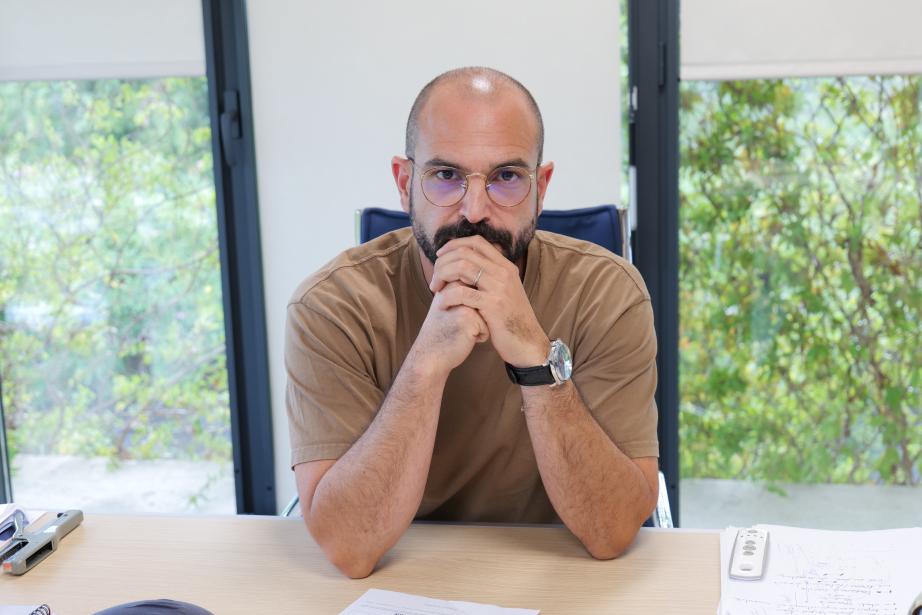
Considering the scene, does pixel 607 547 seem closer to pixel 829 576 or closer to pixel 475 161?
pixel 829 576

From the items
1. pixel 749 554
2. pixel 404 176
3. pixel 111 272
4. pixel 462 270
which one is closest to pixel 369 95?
pixel 111 272

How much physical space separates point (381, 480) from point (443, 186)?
48cm

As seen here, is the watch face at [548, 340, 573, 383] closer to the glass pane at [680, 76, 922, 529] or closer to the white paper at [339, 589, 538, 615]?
the white paper at [339, 589, 538, 615]

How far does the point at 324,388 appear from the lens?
1473 millimetres

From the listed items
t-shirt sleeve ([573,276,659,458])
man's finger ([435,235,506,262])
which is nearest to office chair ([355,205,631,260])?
t-shirt sleeve ([573,276,659,458])

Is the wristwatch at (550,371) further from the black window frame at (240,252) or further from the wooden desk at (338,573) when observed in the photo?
the black window frame at (240,252)

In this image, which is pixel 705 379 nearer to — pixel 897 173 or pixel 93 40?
pixel 897 173

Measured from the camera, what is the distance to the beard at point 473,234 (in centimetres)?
153

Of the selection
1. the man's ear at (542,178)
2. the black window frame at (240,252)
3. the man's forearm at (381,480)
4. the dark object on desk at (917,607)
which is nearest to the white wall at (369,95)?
the black window frame at (240,252)

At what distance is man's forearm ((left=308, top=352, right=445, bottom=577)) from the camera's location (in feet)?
4.25

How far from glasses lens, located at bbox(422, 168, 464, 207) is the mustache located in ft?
0.13

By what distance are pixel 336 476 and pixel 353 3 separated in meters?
1.84

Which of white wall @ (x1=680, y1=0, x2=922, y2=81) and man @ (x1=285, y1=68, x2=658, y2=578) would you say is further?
white wall @ (x1=680, y1=0, x2=922, y2=81)

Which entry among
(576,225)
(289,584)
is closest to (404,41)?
(576,225)
